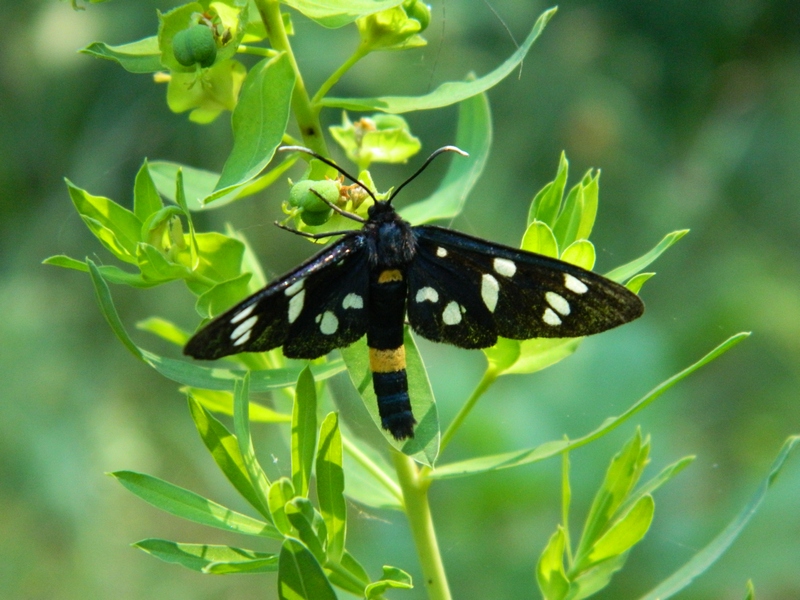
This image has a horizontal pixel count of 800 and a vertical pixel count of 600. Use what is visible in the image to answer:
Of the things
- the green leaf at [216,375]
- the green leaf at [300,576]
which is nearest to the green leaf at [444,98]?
the green leaf at [216,375]

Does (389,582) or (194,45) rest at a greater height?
(194,45)

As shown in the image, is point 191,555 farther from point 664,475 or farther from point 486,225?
point 486,225

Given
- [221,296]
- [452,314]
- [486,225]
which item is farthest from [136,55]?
[486,225]

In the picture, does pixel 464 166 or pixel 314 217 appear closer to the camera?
pixel 314 217

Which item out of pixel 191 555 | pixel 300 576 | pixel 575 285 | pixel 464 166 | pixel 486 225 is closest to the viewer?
pixel 300 576

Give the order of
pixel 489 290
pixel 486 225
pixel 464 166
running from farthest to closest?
pixel 486 225 < pixel 464 166 < pixel 489 290

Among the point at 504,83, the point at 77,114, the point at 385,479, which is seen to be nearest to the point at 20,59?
the point at 77,114
